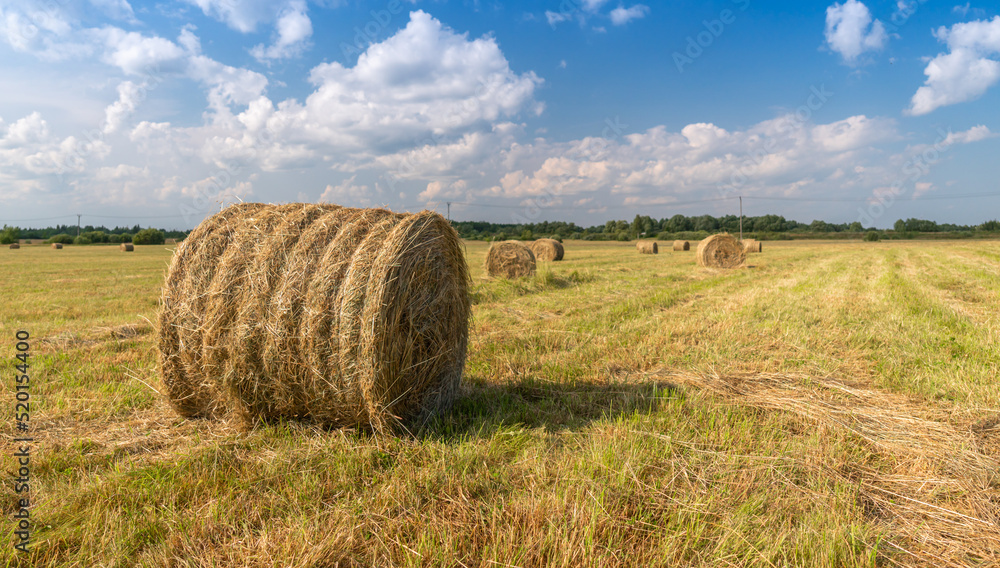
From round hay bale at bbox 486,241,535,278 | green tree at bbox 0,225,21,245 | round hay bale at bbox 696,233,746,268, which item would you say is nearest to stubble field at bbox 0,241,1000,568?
round hay bale at bbox 486,241,535,278

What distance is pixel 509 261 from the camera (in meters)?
17.2

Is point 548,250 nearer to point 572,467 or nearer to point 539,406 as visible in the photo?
point 539,406

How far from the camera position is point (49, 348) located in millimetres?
6617

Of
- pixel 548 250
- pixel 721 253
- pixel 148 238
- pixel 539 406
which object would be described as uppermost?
pixel 148 238

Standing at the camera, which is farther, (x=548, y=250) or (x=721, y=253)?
(x=548, y=250)

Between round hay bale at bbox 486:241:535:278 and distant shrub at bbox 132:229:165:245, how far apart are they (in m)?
67.8

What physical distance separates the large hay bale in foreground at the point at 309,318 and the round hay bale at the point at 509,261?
1245cm

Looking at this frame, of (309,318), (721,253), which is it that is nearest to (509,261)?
(721,253)

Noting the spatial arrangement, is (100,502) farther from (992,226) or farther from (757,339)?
(992,226)

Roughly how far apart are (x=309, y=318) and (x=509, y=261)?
44.5 feet

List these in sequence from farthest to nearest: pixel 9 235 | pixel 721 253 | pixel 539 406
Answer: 1. pixel 9 235
2. pixel 721 253
3. pixel 539 406

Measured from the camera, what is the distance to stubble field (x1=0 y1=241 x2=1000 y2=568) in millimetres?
2508

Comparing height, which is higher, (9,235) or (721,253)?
(9,235)

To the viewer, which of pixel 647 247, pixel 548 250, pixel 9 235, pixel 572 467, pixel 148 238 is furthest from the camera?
pixel 9 235
